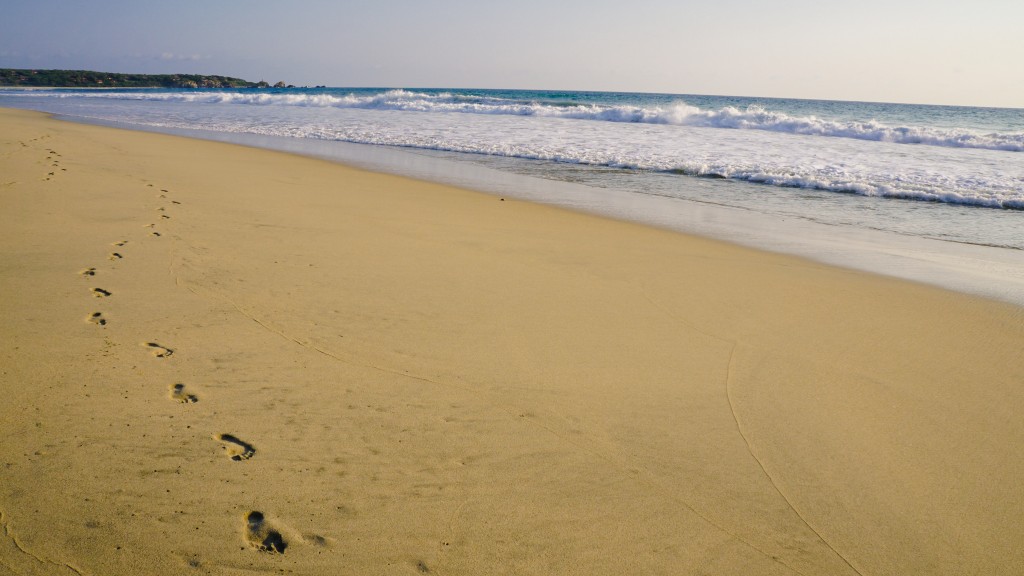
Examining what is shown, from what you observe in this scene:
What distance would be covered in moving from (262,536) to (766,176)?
37.8 feet

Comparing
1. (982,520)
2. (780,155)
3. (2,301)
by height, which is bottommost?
(982,520)

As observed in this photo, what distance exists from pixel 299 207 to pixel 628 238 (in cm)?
363

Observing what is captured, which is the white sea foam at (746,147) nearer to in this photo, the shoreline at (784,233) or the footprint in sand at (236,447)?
the shoreline at (784,233)

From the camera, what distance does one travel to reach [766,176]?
11578mm

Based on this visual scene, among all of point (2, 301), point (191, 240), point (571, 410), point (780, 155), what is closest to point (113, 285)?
point (2, 301)

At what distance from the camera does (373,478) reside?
2.21 metres

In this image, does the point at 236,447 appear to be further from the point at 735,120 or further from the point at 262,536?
the point at 735,120

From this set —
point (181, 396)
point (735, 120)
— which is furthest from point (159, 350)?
point (735, 120)

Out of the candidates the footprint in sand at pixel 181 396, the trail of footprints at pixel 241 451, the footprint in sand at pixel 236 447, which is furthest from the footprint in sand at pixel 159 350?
the footprint in sand at pixel 236 447

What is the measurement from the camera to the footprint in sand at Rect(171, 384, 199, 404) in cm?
258

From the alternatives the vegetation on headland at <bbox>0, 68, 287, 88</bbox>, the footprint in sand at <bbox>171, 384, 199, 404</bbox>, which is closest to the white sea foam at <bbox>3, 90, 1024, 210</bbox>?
the footprint in sand at <bbox>171, 384, 199, 404</bbox>

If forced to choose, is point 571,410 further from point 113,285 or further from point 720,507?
point 113,285

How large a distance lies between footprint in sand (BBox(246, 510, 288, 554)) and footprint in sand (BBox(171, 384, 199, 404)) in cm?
84

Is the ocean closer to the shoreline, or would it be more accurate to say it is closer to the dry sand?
the shoreline
